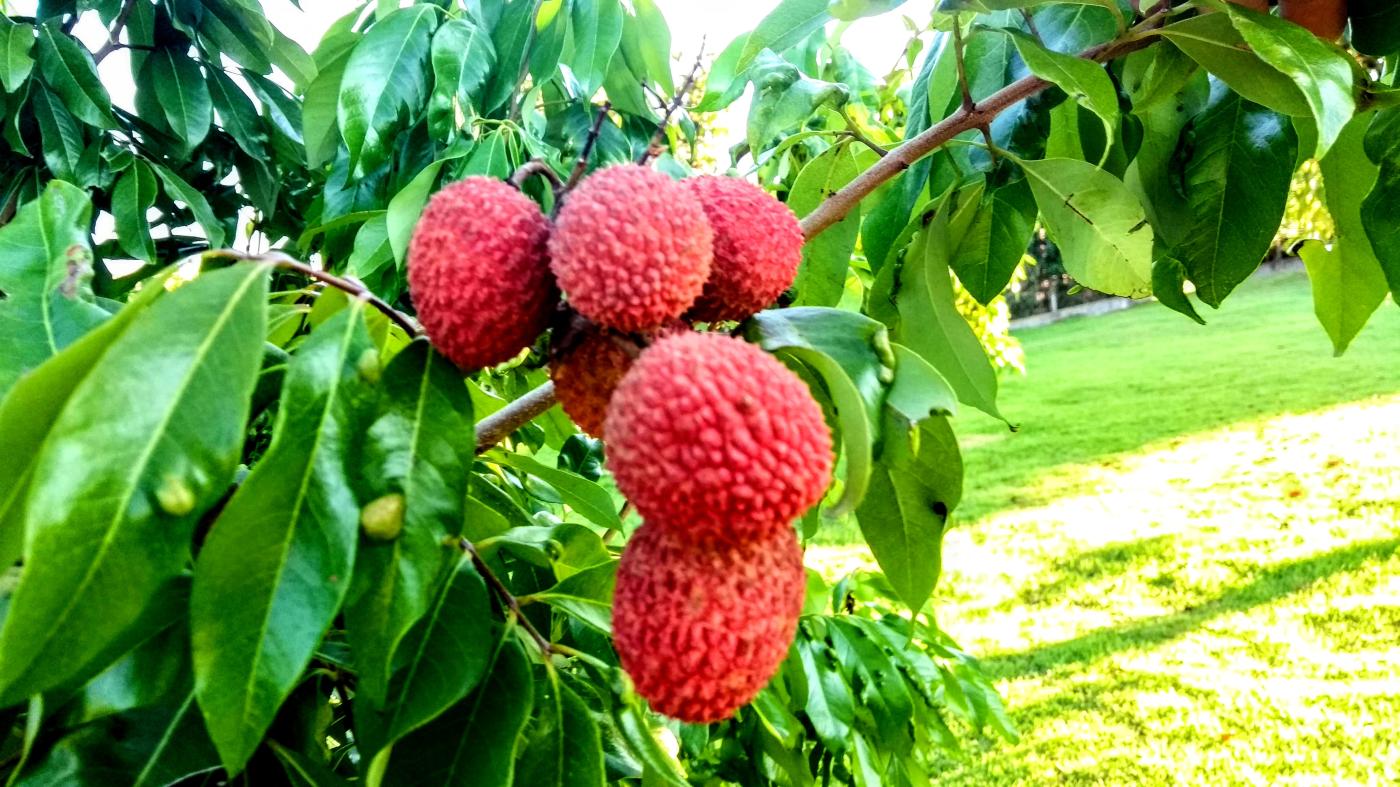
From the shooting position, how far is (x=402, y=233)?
0.72 metres

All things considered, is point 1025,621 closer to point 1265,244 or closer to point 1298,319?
point 1265,244

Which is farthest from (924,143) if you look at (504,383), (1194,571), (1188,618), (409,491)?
(1194,571)

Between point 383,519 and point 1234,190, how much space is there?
2.35ft

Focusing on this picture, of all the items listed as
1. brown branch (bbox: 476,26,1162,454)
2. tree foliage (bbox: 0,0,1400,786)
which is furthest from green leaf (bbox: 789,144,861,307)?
brown branch (bbox: 476,26,1162,454)

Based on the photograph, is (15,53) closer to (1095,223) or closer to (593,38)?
(593,38)

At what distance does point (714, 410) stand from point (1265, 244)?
601 mm

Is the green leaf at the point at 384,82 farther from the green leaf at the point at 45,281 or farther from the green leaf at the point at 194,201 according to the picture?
the green leaf at the point at 194,201

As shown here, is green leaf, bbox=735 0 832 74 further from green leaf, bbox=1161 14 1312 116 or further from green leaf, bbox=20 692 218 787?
green leaf, bbox=20 692 218 787

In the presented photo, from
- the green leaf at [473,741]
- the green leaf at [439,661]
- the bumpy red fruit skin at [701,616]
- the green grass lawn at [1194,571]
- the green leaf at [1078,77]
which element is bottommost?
Result: the green grass lawn at [1194,571]

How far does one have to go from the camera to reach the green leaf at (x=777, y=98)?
2.73ft

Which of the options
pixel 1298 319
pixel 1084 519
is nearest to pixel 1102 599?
pixel 1084 519

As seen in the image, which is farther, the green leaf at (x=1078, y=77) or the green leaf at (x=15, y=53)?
the green leaf at (x=15, y=53)

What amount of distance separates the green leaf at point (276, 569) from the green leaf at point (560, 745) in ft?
0.63

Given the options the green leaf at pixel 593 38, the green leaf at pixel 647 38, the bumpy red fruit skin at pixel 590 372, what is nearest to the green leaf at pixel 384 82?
the green leaf at pixel 593 38
